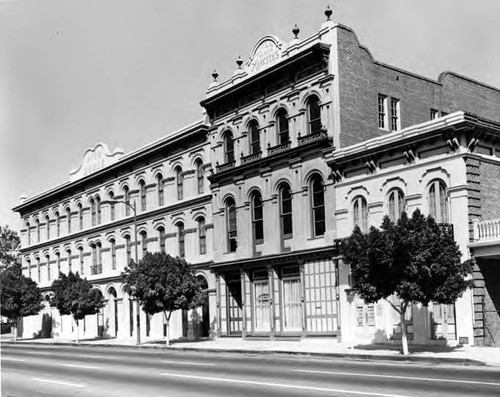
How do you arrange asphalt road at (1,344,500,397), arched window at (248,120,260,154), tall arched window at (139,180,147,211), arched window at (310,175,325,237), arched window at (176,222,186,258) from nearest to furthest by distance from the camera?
asphalt road at (1,344,500,397), arched window at (310,175,325,237), arched window at (248,120,260,154), arched window at (176,222,186,258), tall arched window at (139,180,147,211)

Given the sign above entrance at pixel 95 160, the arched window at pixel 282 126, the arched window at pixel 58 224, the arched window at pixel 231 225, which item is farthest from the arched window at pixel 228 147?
the arched window at pixel 58 224

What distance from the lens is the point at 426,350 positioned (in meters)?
24.4

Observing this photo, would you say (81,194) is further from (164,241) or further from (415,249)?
(415,249)

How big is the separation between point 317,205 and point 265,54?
8.57m

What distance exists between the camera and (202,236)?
133ft

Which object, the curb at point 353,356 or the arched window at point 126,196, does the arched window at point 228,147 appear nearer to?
the curb at point 353,356

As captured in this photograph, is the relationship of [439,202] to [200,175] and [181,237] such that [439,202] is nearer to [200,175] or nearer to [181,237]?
[200,175]

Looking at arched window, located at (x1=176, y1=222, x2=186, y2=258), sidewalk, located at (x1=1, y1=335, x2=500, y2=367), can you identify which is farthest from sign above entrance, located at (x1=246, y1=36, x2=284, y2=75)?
sidewalk, located at (x1=1, y1=335, x2=500, y2=367)

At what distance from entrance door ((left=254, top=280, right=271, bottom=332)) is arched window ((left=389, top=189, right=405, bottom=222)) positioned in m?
9.14

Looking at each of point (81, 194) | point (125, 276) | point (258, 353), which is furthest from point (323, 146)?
point (81, 194)

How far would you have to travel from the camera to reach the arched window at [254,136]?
3575 centimetres

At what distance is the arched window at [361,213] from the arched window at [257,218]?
21.8ft

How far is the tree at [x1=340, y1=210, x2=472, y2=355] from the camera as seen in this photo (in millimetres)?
21594

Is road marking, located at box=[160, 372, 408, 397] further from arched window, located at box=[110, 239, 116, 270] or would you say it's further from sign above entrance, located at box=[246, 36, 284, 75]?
arched window, located at box=[110, 239, 116, 270]
